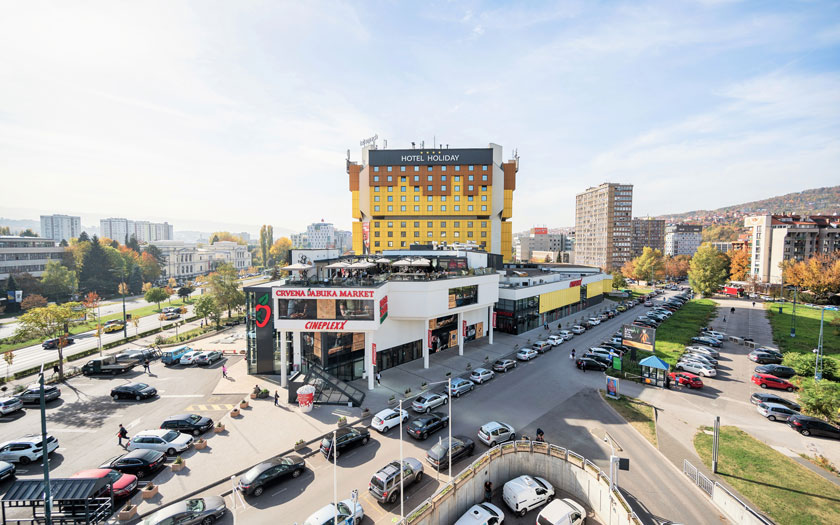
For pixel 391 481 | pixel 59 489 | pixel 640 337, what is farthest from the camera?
pixel 640 337

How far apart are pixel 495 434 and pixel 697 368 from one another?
85.4 ft

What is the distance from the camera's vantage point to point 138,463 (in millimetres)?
18859

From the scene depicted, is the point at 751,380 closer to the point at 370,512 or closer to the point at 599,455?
the point at 599,455

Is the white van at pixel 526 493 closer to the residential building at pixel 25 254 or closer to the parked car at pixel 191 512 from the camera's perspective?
the parked car at pixel 191 512

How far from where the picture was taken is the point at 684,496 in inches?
685

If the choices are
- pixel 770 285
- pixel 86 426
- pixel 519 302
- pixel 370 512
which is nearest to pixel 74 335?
pixel 86 426

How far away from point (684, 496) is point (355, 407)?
2061 cm

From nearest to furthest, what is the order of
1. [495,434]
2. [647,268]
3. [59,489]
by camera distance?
[59,489]
[495,434]
[647,268]

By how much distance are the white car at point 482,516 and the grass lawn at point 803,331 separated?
47.5 metres

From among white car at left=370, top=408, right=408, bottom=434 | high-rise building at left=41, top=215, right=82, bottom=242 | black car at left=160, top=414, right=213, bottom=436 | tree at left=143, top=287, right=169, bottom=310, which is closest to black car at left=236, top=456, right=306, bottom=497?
white car at left=370, top=408, right=408, bottom=434

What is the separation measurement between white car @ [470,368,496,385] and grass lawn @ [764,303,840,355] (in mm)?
38214

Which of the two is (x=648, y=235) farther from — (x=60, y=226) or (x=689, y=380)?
(x=60, y=226)

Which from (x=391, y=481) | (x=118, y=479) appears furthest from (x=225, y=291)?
(x=391, y=481)

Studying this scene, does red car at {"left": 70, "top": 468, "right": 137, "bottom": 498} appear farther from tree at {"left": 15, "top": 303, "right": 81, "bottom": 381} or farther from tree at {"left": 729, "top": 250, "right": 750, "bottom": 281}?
tree at {"left": 729, "top": 250, "right": 750, "bottom": 281}
